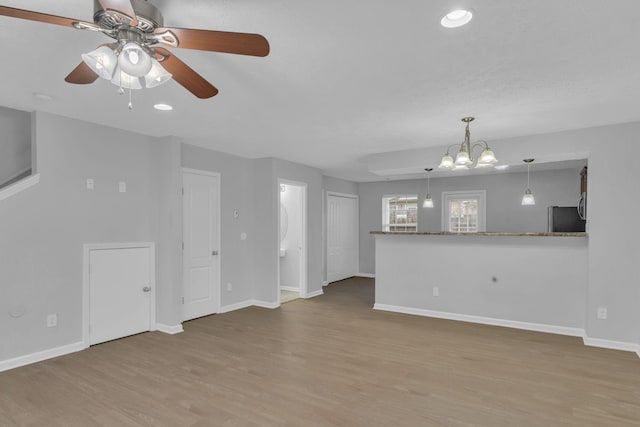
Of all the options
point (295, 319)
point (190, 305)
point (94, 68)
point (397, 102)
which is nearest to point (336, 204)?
point (295, 319)

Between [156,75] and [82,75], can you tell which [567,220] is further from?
[82,75]

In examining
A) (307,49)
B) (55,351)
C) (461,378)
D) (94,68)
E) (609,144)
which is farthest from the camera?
(609,144)

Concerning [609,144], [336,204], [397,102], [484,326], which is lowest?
[484,326]

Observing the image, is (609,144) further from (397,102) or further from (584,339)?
(397,102)

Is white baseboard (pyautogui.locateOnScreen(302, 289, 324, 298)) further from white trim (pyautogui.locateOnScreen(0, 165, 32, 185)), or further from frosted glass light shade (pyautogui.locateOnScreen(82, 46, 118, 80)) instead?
frosted glass light shade (pyautogui.locateOnScreen(82, 46, 118, 80))

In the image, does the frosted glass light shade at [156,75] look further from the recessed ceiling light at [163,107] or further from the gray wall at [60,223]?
the gray wall at [60,223]

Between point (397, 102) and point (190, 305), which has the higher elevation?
point (397, 102)

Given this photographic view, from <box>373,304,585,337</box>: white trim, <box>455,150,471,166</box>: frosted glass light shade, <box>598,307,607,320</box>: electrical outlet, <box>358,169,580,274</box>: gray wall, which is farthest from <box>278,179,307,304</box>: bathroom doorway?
<box>598,307,607,320</box>: electrical outlet

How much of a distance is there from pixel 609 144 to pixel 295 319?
4.41m

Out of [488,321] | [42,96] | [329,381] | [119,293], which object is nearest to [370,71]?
[329,381]

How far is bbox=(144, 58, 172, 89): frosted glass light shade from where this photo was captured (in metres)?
1.80

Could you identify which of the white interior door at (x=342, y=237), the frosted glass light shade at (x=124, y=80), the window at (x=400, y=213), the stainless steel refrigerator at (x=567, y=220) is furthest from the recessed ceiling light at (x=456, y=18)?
the window at (x=400, y=213)

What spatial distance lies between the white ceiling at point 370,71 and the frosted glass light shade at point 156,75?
30cm

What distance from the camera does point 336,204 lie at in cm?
824
